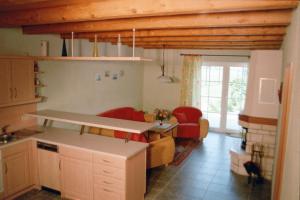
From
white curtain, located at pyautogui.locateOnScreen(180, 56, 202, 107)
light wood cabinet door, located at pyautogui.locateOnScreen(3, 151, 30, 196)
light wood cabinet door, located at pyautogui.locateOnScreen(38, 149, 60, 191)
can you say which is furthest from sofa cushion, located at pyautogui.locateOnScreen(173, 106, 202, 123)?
light wood cabinet door, located at pyautogui.locateOnScreen(3, 151, 30, 196)

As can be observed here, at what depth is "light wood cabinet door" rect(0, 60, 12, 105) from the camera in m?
3.81

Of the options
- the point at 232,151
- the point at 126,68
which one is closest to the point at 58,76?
the point at 126,68

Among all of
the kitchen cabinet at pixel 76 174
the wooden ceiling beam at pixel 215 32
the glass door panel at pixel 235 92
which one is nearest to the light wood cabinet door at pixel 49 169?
the kitchen cabinet at pixel 76 174

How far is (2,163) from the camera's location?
142 inches

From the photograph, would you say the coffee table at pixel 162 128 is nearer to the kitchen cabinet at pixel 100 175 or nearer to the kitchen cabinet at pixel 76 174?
the kitchen cabinet at pixel 100 175

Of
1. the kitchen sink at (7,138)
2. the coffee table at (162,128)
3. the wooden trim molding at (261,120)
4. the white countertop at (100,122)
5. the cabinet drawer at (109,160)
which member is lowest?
the coffee table at (162,128)

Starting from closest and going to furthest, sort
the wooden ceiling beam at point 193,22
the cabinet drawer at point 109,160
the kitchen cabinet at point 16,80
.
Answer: the wooden ceiling beam at point 193,22
the cabinet drawer at point 109,160
the kitchen cabinet at point 16,80

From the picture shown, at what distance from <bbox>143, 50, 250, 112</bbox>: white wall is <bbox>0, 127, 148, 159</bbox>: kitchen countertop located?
4772 mm

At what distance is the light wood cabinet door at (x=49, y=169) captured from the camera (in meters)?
3.89

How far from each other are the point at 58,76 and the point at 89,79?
1.05 m

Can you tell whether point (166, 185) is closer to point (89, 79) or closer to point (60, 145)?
point (60, 145)

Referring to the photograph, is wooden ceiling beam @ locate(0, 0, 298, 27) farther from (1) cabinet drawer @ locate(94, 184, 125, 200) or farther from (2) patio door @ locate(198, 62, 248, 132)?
(2) patio door @ locate(198, 62, 248, 132)

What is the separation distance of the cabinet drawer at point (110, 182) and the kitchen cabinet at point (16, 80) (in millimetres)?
1882

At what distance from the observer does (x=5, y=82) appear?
3.88m
